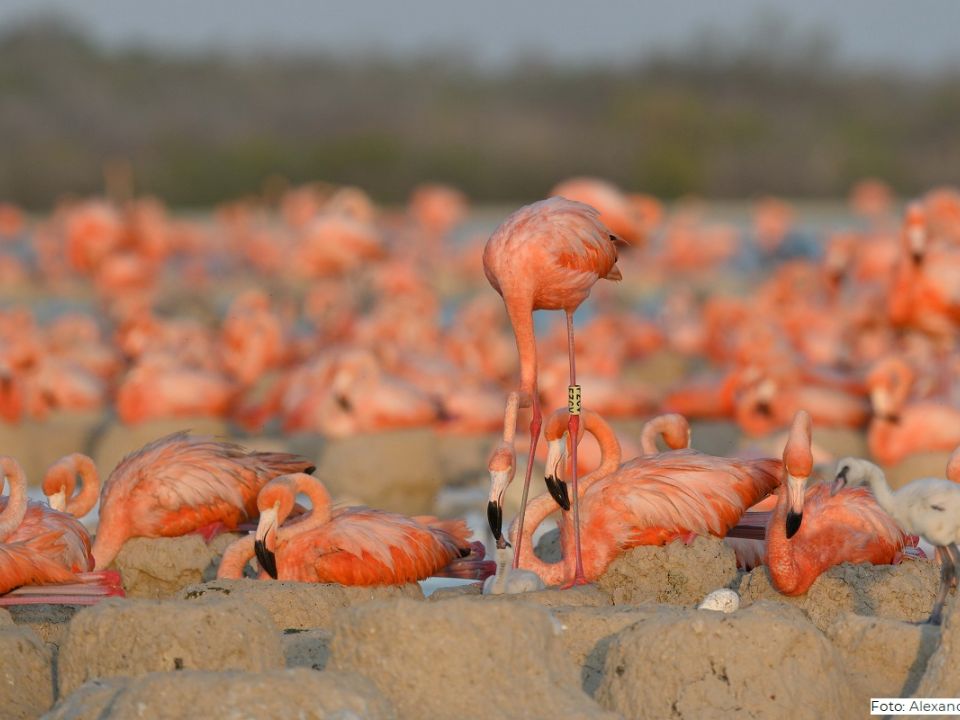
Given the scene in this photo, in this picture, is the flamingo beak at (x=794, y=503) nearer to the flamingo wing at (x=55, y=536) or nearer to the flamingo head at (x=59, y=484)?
the flamingo wing at (x=55, y=536)

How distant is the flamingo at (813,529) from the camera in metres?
4.73

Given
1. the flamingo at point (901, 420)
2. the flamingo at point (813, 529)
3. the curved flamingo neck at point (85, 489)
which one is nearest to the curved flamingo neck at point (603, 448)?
the flamingo at point (813, 529)

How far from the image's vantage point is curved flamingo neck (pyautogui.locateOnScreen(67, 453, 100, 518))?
629 centimetres

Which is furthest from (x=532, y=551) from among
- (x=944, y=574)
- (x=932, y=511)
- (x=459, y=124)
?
(x=459, y=124)

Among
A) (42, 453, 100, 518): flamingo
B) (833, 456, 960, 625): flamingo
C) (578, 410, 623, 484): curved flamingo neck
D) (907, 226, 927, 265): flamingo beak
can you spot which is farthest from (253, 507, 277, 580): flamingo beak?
(907, 226, 927, 265): flamingo beak

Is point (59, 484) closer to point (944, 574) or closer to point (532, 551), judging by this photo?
point (532, 551)

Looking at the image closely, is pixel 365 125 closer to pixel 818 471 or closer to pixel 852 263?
pixel 852 263

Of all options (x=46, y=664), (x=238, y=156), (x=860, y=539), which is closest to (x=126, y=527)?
(x=46, y=664)

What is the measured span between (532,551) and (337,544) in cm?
63

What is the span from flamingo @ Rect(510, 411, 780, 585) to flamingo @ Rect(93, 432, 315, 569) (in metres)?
1.13

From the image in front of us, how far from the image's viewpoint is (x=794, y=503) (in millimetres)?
4723

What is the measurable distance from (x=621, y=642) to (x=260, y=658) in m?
0.85

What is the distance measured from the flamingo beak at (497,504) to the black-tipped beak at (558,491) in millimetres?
139

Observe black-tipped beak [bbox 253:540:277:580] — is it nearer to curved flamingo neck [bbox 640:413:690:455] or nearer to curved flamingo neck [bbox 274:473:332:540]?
curved flamingo neck [bbox 274:473:332:540]
